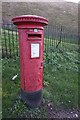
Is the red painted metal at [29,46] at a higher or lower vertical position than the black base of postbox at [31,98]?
higher

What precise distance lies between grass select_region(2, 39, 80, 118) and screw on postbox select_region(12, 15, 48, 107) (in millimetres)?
214

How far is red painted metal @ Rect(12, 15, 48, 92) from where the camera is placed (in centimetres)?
376

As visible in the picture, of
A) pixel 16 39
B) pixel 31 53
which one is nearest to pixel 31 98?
pixel 31 53

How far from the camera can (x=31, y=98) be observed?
13.4ft

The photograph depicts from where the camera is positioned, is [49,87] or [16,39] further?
[16,39]

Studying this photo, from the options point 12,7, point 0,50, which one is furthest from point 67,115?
point 12,7

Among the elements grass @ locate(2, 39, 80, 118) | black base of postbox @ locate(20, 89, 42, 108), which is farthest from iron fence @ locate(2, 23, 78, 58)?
black base of postbox @ locate(20, 89, 42, 108)

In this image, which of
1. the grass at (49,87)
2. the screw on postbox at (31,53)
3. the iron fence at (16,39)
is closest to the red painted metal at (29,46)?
the screw on postbox at (31,53)

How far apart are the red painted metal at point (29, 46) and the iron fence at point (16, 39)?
6.98 ft

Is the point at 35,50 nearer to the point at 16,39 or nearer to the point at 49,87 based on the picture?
the point at 49,87

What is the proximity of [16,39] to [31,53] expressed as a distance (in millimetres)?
3145

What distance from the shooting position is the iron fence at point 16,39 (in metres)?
6.28

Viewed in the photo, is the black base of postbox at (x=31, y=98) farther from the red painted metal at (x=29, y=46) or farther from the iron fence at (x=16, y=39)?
the iron fence at (x=16, y=39)

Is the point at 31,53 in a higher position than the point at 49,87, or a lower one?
higher
